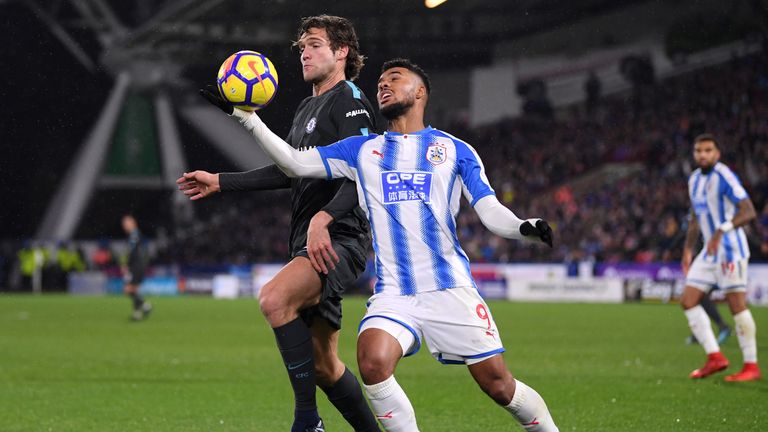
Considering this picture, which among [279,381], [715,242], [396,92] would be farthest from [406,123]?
[715,242]

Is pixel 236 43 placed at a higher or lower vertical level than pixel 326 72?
higher

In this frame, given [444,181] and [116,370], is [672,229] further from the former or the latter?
[444,181]

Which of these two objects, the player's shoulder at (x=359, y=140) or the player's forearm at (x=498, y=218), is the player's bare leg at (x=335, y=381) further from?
the player's forearm at (x=498, y=218)

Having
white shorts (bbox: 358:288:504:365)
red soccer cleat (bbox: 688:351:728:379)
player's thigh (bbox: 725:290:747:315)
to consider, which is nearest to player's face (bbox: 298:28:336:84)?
white shorts (bbox: 358:288:504:365)

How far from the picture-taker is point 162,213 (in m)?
44.9

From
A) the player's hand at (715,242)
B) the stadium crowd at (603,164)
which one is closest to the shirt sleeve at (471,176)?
the player's hand at (715,242)

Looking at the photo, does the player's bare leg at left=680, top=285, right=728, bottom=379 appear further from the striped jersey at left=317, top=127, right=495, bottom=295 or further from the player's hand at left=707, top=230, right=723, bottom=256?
the striped jersey at left=317, top=127, right=495, bottom=295

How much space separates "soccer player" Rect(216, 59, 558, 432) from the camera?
14.0 ft

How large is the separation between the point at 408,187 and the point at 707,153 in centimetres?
561

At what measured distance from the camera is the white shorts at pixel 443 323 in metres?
4.28

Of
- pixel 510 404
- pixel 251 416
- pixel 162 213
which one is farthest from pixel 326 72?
pixel 162 213

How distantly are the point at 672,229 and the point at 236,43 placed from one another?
73.5 ft

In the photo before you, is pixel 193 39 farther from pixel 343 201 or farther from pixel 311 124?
pixel 343 201

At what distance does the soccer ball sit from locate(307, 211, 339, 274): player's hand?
0.60 meters
